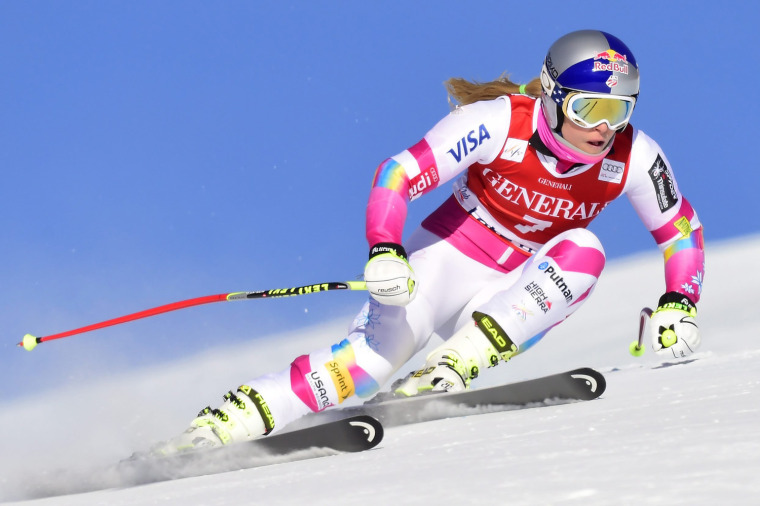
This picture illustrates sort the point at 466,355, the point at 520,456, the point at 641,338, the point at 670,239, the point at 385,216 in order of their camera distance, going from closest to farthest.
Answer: the point at 520,456
the point at 385,216
the point at 466,355
the point at 641,338
the point at 670,239

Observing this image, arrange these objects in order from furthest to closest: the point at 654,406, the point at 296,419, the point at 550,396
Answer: the point at 296,419 → the point at 550,396 → the point at 654,406

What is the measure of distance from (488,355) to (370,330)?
49 cm

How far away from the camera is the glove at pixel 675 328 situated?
171 inches

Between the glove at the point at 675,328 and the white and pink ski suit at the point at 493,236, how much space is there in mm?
122

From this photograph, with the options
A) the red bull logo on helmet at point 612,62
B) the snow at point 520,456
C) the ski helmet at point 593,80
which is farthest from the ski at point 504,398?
the red bull logo on helmet at point 612,62

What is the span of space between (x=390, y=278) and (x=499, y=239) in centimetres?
98

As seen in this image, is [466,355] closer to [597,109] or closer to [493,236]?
[493,236]

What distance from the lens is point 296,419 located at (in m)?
4.07

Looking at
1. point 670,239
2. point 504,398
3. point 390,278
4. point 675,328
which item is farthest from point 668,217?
point 390,278

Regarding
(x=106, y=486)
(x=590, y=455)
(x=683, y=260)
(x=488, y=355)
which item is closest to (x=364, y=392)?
(x=488, y=355)

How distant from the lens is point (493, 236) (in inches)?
181

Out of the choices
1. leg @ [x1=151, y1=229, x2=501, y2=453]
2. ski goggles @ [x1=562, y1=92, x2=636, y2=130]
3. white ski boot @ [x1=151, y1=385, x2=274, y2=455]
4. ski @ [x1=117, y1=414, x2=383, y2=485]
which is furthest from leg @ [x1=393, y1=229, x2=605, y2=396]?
ski @ [x1=117, y1=414, x2=383, y2=485]

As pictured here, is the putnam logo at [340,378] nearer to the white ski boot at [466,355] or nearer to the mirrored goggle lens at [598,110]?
the white ski boot at [466,355]

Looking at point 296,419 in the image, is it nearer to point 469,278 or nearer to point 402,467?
point 469,278
